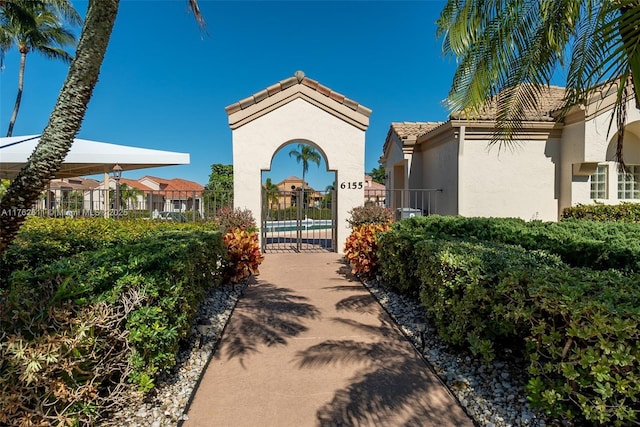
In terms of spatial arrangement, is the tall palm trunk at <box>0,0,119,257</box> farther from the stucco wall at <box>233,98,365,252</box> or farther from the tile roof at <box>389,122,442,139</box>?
the tile roof at <box>389,122,442,139</box>

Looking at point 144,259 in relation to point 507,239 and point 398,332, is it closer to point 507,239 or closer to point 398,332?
point 398,332

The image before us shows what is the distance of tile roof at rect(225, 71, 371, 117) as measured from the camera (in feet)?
36.7

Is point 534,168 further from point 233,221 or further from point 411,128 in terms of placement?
point 233,221

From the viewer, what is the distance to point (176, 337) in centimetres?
354

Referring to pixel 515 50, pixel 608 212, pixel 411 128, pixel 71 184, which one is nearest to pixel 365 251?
pixel 515 50

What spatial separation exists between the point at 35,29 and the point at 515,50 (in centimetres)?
3046

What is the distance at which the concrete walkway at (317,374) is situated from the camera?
322 centimetres

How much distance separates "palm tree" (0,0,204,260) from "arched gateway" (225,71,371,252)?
7703 mm

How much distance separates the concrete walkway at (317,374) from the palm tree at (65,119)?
2.71 meters

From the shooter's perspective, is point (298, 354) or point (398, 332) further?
point (398, 332)

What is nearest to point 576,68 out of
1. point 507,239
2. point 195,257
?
point 507,239

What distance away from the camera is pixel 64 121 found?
3396 millimetres

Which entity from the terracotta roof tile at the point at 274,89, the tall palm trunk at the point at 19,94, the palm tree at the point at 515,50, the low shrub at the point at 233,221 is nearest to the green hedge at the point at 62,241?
the low shrub at the point at 233,221

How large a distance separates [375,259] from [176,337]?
522 centimetres
